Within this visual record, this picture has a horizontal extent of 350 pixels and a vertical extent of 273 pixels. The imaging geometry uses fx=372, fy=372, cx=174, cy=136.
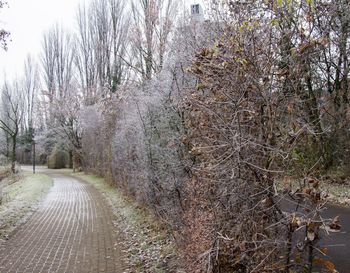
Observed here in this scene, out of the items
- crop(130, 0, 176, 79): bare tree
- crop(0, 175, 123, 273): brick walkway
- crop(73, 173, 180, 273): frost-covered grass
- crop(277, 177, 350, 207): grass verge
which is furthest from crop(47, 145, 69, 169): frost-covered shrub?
crop(277, 177, 350, 207): grass verge

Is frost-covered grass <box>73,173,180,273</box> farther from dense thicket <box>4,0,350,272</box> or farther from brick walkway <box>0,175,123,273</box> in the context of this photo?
dense thicket <box>4,0,350,272</box>

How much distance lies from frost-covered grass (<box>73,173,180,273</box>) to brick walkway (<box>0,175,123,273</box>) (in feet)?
0.91

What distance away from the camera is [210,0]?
751 cm

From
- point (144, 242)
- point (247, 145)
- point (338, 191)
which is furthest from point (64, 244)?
point (338, 191)

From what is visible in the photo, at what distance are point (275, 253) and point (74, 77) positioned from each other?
119ft

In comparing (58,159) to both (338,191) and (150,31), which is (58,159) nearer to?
(150,31)

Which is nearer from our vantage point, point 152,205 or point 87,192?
point 152,205

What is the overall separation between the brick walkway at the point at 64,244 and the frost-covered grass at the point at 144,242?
277mm

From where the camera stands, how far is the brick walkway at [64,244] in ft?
21.7

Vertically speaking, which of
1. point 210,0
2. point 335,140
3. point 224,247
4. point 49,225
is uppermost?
point 210,0

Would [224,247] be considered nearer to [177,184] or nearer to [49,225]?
[177,184]

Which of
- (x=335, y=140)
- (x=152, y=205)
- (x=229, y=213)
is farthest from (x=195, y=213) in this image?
(x=335, y=140)

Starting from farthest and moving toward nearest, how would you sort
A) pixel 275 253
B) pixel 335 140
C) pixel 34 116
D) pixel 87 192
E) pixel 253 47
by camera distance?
pixel 34 116
pixel 87 192
pixel 335 140
pixel 253 47
pixel 275 253

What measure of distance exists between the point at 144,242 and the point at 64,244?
1725 millimetres
